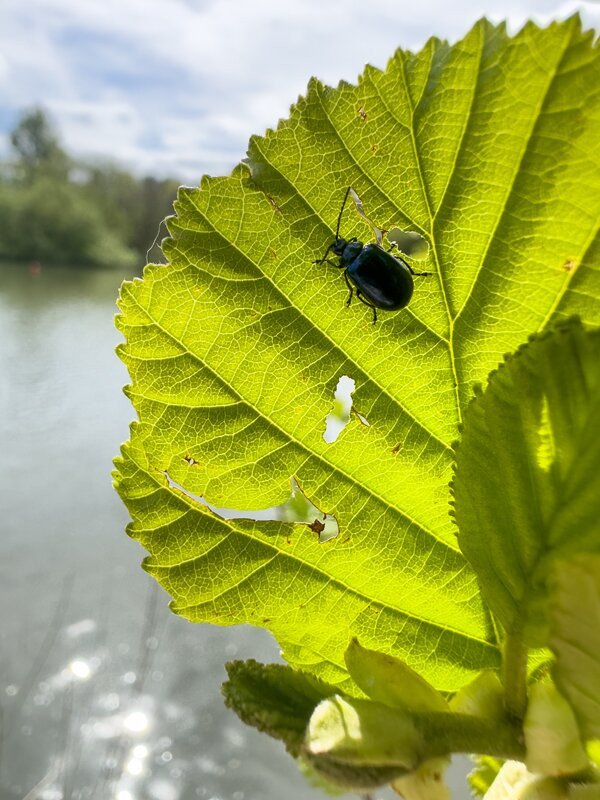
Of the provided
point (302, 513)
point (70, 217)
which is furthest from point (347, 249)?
point (70, 217)

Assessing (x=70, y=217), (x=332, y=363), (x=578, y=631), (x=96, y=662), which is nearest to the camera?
(x=578, y=631)

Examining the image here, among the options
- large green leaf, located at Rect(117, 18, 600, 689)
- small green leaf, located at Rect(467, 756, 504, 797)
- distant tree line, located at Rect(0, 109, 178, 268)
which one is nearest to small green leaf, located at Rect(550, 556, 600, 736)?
large green leaf, located at Rect(117, 18, 600, 689)

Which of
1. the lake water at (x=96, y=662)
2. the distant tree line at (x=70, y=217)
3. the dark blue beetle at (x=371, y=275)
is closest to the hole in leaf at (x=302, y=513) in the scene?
the dark blue beetle at (x=371, y=275)

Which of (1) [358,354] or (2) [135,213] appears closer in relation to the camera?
(1) [358,354]

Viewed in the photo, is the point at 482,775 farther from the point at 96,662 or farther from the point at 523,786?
the point at 96,662

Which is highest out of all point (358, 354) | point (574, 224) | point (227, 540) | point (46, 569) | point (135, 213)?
point (574, 224)

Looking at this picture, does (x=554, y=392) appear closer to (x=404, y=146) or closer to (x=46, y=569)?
(x=404, y=146)

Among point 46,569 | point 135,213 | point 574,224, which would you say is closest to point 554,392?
point 574,224
